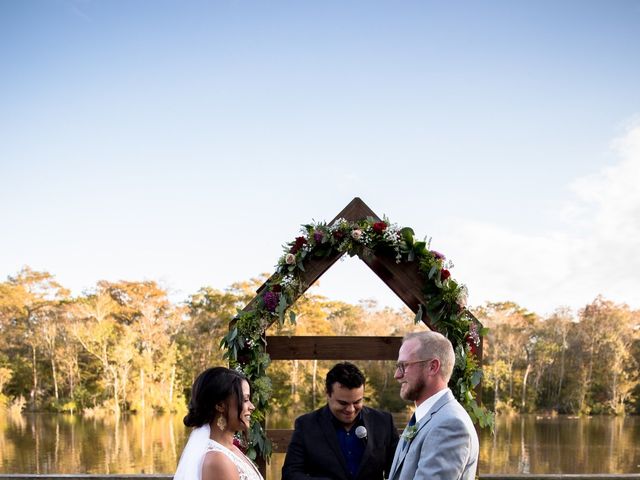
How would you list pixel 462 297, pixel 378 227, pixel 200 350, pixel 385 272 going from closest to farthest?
1. pixel 462 297
2. pixel 378 227
3. pixel 385 272
4. pixel 200 350

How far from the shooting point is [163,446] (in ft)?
70.8

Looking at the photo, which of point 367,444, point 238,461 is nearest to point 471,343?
point 367,444

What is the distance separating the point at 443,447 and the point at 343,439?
1.54 m

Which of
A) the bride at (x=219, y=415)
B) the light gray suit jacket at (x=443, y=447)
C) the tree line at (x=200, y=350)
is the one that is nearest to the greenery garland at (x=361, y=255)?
the bride at (x=219, y=415)

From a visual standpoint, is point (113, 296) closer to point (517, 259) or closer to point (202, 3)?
point (202, 3)

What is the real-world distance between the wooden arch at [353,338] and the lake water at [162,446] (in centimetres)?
1228

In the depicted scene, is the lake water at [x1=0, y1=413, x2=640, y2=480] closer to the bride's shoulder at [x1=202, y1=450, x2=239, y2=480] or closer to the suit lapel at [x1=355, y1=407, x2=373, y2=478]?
the suit lapel at [x1=355, y1=407, x2=373, y2=478]

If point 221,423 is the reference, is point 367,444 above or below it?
below

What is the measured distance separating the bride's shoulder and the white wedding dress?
0.02 m

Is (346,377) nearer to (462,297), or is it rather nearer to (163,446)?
(462,297)

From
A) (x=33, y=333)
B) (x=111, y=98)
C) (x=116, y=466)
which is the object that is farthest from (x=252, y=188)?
(x=116, y=466)

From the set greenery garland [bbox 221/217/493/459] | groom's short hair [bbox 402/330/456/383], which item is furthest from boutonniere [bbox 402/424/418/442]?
greenery garland [bbox 221/217/493/459]

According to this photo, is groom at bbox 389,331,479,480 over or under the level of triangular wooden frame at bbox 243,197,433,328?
under

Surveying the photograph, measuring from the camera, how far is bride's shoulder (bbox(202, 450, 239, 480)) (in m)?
2.54
